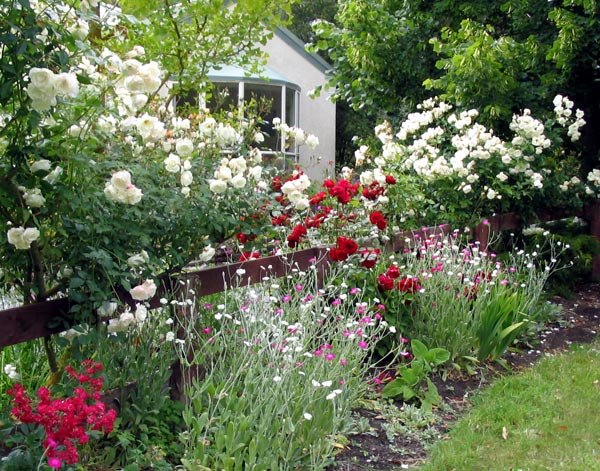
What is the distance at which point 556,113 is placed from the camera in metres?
7.79

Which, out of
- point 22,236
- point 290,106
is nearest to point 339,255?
point 22,236

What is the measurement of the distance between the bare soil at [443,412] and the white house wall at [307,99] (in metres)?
12.8

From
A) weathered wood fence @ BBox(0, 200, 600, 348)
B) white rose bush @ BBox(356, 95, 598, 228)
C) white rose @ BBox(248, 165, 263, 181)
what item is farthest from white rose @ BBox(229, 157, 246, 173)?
white rose bush @ BBox(356, 95, 598, 228)

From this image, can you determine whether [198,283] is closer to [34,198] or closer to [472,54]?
[34,198]

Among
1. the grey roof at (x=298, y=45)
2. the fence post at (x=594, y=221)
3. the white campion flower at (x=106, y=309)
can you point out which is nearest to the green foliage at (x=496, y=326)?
the white campion flower at (x=106, y=309)

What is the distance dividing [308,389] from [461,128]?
4589mm

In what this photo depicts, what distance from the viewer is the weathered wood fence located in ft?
8.63

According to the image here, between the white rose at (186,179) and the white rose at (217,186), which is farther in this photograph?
the white rose at (217,186)

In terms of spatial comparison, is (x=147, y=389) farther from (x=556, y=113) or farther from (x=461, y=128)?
(x=556, y=113)

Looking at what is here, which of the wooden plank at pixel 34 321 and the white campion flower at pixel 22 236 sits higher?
the white campion flower at pixel 22 236

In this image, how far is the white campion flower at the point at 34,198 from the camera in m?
2.58

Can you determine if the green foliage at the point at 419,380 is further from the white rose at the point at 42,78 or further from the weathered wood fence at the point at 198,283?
the white rose at the point at 42,78

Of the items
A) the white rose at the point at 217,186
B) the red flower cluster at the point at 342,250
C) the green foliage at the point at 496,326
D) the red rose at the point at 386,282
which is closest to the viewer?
the white rose at the point at 217,186

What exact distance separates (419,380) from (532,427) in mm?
713
